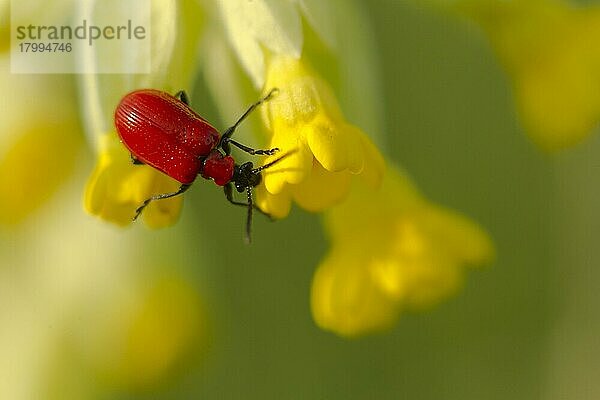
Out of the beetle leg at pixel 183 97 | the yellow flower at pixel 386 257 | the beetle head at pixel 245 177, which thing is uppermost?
the beetle leg at pixel 183 97

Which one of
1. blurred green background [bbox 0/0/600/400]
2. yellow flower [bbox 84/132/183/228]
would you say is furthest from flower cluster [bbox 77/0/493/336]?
blurred green background [bbox 0/0/600/400]

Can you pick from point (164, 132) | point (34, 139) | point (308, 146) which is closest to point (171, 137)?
point (164, 132)

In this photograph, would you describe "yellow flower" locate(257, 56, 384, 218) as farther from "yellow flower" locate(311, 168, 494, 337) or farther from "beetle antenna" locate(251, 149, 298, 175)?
"yellow flower" locate(311, 168, 494, 337)

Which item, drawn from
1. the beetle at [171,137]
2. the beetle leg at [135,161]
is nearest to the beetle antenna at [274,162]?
the beetle at [171,137]

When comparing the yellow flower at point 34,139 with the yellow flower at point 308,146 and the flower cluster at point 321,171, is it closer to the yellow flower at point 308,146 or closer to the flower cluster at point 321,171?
the flower cluster at point 321,171

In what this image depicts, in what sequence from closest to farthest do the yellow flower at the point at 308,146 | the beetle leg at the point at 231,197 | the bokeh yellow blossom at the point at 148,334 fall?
the yellow flower at the point at 308,146 < the beetle leg at the point at 231,197 < the bokeh yellow blossom at the point at 148,334

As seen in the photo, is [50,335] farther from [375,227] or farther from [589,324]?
[589,324]

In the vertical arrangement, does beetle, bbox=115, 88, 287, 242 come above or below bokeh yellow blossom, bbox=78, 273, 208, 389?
above

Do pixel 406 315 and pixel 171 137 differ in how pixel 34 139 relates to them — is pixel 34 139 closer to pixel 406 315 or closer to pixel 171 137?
pixel 171 137

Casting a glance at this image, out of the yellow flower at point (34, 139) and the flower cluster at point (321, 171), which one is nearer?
the flower cluster at point (321, 171)
